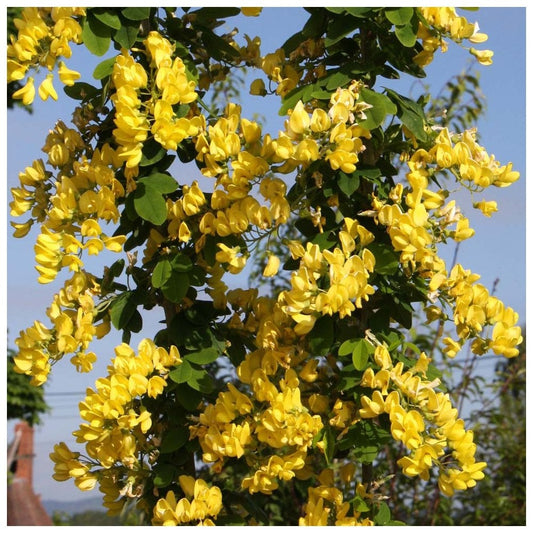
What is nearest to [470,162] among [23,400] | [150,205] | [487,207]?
[487,207]

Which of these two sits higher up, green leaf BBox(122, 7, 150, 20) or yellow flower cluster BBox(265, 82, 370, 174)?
green leaf BBox(122, 7, 150, 20)

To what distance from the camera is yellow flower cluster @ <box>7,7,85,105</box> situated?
1.27 metres

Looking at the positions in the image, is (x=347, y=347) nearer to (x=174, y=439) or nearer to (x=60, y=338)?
(x=174, y=439)

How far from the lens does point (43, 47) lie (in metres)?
1.29

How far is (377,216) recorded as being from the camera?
1.28 m

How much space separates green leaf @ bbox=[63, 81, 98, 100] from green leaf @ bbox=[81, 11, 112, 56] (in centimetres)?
16

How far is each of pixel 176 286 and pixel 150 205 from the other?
0.47 feet

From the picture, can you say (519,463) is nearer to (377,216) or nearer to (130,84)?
(377,216)

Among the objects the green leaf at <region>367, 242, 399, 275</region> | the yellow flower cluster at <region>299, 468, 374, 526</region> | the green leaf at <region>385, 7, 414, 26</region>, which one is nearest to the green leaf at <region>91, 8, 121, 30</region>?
the green leaf at <region>385, 7, 414, 26</region>

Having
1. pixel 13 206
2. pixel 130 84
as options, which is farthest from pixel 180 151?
pixel 13 206

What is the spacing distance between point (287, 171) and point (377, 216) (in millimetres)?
163

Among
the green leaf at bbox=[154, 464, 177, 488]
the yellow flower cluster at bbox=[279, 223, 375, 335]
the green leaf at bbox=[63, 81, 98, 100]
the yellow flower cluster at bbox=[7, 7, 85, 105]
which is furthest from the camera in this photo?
the green leaf at bbox=[63, 81, 98, 100]

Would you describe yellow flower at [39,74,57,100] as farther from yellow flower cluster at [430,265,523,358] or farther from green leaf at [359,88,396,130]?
yellow flower cluster at [430,265,523,358]

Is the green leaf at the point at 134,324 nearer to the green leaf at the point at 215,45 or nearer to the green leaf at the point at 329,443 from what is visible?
the green leaf at the point at 329,443
